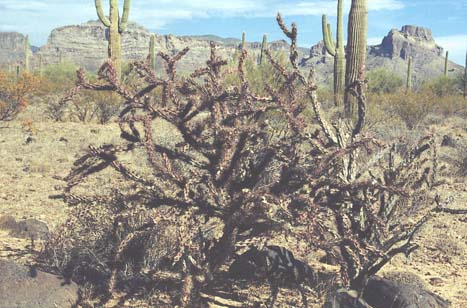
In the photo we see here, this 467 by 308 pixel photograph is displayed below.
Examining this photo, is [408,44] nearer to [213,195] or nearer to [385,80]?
[385,80]

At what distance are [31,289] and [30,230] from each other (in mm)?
2398

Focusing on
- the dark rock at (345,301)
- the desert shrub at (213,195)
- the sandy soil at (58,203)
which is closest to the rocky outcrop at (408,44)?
the sandy soil at (58,203)

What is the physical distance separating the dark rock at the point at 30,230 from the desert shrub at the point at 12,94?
535 inches

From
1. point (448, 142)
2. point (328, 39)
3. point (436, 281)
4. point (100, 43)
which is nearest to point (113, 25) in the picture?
point (328, 39)

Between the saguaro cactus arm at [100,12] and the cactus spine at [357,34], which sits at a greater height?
the saguaro cactus arm at [100,12]

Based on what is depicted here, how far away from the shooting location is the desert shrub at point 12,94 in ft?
64.6

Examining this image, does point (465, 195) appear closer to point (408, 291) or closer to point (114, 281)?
point (408, 291)

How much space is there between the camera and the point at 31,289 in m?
4.81

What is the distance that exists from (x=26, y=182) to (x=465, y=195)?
829 centimetres

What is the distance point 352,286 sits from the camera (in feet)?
17.5

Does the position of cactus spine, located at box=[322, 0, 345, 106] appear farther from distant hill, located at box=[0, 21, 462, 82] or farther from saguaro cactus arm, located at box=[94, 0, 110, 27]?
distant hill, located at box=[0, 21, 462, 82]

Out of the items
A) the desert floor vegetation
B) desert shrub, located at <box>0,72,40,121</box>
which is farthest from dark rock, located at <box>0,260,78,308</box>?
desert shrub, located at <box>0,72,40,121</box>

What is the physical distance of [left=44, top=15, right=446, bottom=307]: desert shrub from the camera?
4.73 metres

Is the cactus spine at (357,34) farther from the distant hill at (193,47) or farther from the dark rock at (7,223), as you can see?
the distant hill at (193,47)
